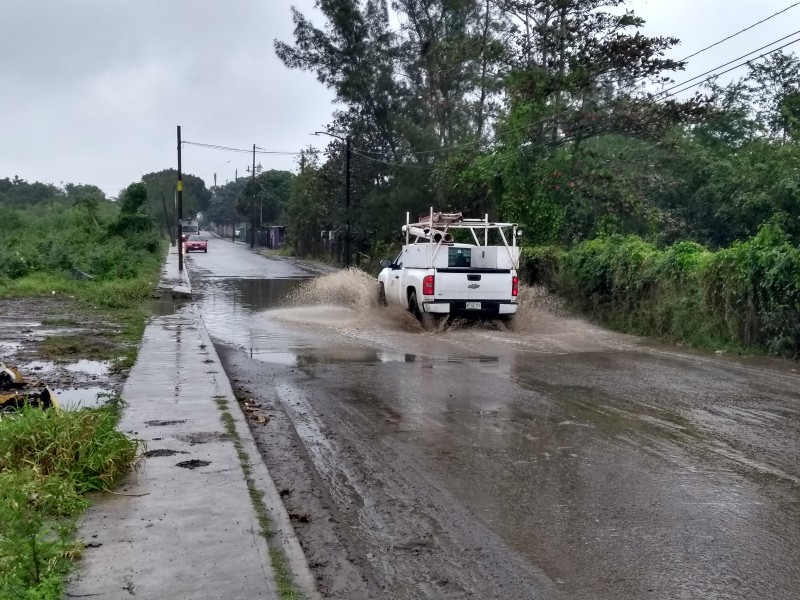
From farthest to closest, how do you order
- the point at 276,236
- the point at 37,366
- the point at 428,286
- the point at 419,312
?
the point at 276,236 < the point at 419,312 < the point at 428,286 < the point at 37,366

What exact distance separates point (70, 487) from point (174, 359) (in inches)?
258

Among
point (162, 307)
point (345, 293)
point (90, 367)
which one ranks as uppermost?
point (345, 293)

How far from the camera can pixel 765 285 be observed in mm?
13523

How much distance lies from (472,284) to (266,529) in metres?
11.8

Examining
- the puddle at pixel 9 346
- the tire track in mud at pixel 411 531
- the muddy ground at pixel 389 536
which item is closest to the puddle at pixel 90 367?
the puddle at pixel 9 346

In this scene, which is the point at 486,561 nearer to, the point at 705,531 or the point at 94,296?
the point at 705,531

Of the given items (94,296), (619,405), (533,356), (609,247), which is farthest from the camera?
(94,296)

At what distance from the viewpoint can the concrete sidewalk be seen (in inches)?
163

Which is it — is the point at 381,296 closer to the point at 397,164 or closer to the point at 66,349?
the point at 66,349

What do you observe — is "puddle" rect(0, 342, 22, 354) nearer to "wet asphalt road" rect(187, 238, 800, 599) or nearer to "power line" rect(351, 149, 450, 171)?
"wet asphalt road" rect(187, 238, 800, 599)

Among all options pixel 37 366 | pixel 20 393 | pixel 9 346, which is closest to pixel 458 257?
pixel 9 346

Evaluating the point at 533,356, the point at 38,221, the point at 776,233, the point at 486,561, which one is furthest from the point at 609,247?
the point at 38,221

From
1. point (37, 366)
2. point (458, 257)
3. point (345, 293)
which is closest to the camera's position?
point (37, 366)

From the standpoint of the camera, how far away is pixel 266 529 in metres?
4.95
